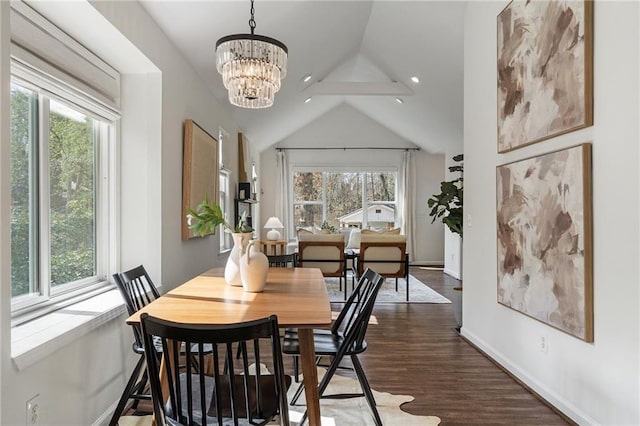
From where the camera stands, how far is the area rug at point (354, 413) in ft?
7.44

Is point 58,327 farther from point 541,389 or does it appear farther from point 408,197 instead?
point 408,197

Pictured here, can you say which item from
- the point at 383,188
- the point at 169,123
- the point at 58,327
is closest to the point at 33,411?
the point at 58,327

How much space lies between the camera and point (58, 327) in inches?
75.5

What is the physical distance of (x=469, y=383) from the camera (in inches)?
112

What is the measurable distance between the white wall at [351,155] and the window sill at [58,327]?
7.25m

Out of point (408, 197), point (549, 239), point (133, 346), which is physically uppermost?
point (408, 197)

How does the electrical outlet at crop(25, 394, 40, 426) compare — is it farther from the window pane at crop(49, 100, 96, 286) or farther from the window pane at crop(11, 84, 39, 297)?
the window pane at crop(49, 100, 96, 286)

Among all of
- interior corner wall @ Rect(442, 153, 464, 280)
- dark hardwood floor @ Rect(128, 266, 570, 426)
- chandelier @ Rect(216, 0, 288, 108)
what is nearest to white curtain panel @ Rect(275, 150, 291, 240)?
interior corner wall @ Rect(442, 153, 464, 280)

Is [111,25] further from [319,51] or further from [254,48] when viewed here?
[319,51]

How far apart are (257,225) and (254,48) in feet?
23.3

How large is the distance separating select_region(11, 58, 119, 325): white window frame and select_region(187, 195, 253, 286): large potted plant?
739 mm

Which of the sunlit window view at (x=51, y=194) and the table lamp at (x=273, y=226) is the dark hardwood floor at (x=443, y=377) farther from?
the table lamp at (x=273, y=226)

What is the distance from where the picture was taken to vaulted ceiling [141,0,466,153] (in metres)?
3.37

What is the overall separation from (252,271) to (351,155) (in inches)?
A: 304
